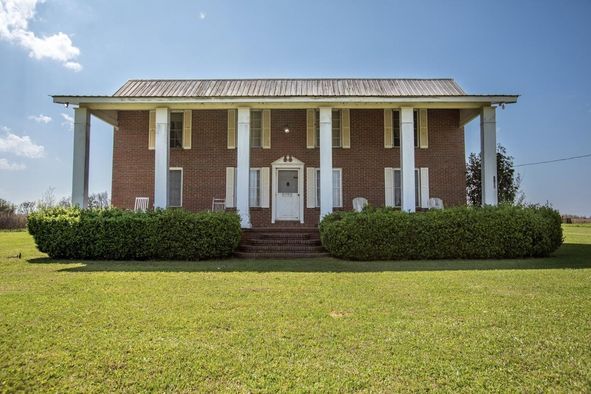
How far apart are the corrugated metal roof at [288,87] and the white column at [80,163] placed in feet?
9.26

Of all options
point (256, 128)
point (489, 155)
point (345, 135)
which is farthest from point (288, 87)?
point (489, 155)

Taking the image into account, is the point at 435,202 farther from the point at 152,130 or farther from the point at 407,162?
the point at 152,130

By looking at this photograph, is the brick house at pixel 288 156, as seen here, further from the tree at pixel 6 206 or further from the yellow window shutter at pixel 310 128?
the tree at pixel 6 206

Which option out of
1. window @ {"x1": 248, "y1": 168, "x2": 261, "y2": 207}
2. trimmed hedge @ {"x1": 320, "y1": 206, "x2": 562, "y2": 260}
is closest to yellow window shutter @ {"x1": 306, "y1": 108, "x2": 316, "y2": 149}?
window @ {"x1": 248, "y1": 168, "x2": 261, "y2": 207}

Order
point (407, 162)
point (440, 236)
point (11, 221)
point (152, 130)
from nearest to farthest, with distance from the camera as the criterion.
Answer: point (440, 236), point (407, 162), point (152, 130), point (11, 221)

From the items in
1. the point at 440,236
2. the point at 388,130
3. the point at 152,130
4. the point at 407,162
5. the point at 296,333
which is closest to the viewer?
the point at 296,333

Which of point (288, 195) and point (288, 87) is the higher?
point (288, 87)

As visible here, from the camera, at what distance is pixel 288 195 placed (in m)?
14.7

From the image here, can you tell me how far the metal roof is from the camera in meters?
14.5

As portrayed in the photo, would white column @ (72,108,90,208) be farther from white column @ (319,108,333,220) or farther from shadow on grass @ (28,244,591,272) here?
white column @ (319,108,333,220)

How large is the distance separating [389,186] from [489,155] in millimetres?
3660

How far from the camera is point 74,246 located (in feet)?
33.7

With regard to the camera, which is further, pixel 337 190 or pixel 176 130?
pixel 176 130

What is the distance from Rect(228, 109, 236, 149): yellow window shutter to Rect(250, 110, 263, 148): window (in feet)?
2.12
